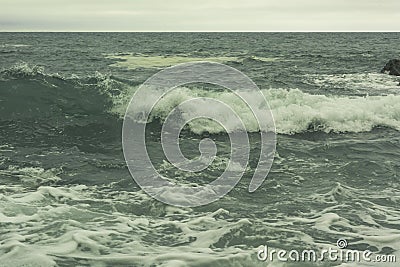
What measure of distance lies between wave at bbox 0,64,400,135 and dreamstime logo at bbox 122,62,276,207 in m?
0.19

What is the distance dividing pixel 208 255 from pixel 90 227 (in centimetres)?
134

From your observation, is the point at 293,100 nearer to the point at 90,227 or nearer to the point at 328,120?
the point at 328,120

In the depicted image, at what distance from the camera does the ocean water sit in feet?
14.3

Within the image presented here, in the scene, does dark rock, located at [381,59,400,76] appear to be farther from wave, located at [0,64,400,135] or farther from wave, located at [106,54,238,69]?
wave, located at [0,64,400,135]

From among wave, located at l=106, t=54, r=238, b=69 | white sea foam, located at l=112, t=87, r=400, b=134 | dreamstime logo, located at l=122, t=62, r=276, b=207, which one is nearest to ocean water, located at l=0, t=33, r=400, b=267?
white sea foam, located at l=112, t=87, r=400, b=134

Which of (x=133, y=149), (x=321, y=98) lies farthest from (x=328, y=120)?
(x=133, y=149)

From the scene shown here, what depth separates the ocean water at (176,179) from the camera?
14.3 feet

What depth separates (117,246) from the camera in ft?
14.3

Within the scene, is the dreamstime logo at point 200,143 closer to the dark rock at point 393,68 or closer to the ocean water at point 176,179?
the ocean water at point 176,179

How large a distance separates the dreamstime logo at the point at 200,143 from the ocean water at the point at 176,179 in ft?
0.53
